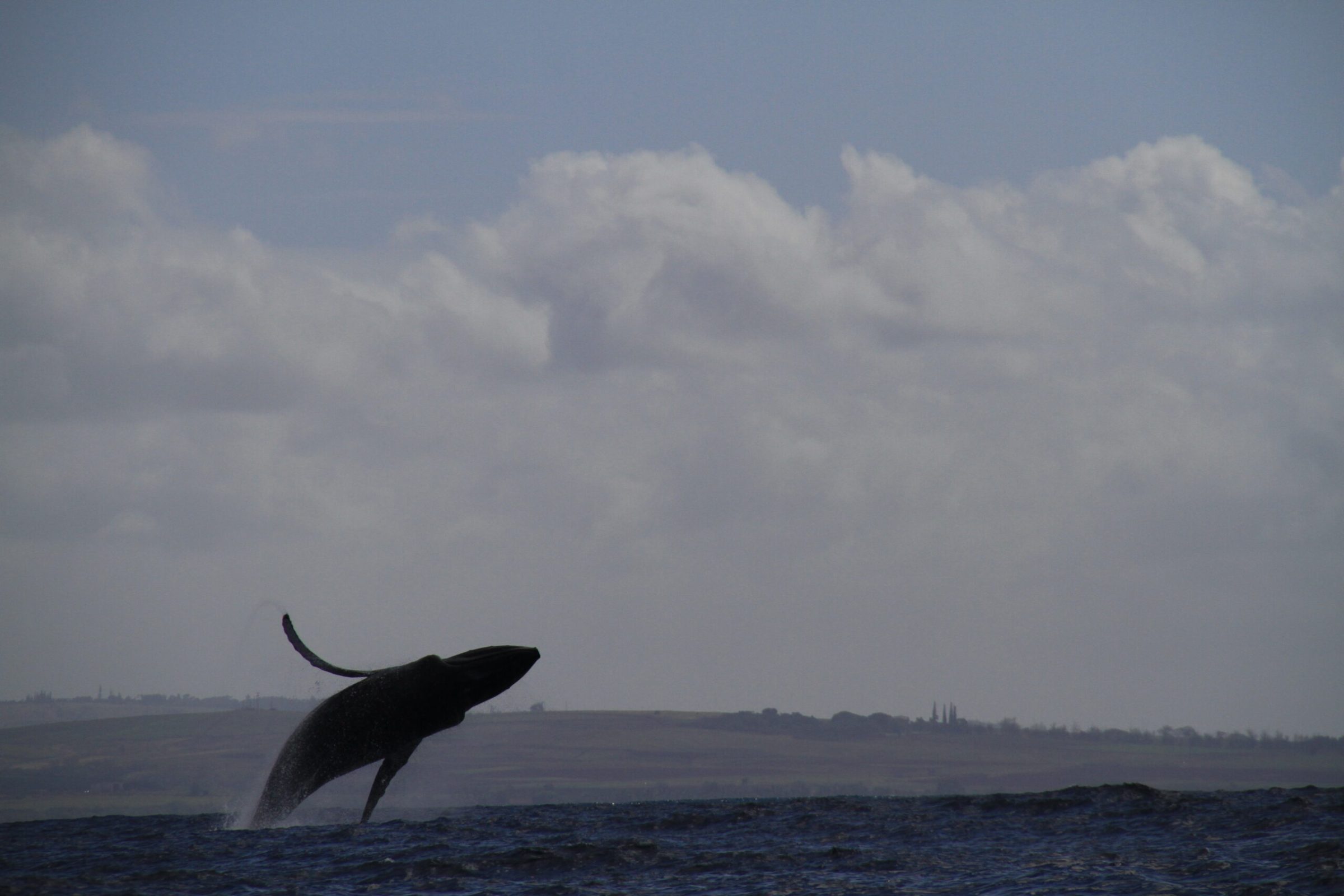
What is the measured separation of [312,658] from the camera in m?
A: 32.3

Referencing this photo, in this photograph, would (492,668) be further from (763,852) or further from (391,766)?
(763,852)

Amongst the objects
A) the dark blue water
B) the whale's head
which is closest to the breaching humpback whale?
the whale's head

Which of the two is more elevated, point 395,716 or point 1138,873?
point 395,716

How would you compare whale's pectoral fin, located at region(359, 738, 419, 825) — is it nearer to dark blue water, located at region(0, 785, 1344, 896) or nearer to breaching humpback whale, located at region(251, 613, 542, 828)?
breaching humpback whale, located at region(251, 613, 542, 828)

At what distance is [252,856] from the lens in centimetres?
3366

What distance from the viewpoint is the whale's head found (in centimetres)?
3048

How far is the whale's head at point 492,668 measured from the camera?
100ft

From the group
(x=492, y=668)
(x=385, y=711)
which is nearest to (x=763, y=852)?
(x=492, y=668)

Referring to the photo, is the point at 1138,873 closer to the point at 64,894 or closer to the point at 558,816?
the point at 64,894

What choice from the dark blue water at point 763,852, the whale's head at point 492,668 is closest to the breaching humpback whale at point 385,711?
the whale's head at point 492,668

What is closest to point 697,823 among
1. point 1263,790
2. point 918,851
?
point 918,851

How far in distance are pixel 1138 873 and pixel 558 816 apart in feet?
96.3

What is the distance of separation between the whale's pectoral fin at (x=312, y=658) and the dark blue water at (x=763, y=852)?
472cm

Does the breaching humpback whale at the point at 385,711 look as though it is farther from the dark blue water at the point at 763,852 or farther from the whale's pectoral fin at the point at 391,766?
the dark blue water at the point at 763,852
